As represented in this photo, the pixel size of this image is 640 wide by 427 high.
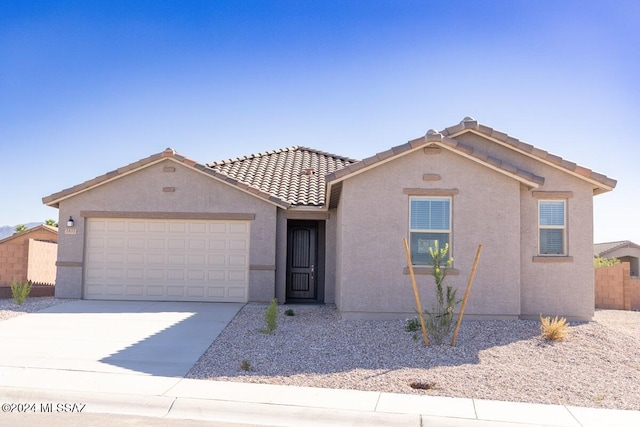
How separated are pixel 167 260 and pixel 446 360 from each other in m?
8.72

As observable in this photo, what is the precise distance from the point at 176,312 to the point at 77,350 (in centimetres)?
402

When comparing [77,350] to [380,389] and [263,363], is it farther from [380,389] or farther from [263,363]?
[380,389]

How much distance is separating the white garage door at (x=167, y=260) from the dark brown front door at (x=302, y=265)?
1.69 m

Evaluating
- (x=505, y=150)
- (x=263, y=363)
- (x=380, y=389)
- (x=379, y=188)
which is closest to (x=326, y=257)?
(x=379, y=188)

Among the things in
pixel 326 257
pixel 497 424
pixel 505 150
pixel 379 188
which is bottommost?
pixel 497 424

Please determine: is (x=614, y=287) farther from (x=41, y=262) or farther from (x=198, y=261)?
(x=41, y=262)

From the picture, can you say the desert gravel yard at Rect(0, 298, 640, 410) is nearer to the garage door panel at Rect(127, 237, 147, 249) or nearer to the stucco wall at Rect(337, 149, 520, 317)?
the stucco wall at Rect(337, 149, 520, 317)

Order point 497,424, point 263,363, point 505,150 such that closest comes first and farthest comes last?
point 497,424 < point 263,363 < point 505,150

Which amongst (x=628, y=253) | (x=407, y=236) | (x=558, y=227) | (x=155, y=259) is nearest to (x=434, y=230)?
(x=407, y=236)

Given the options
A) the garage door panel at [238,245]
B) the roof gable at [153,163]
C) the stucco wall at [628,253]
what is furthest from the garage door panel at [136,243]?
the stucco wall at [628,253]

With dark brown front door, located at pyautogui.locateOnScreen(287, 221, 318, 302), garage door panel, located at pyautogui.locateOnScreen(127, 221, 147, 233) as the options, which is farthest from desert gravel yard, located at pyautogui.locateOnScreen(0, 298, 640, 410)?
garage door panel, located at pyautogui.locateOnScreen(127, 221, 147, 233)

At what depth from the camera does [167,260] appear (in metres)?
16.0

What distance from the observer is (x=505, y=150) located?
13.8m

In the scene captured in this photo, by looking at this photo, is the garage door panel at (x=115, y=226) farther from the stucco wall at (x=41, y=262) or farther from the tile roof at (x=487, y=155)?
the tile roof at (x=487, y=155)
